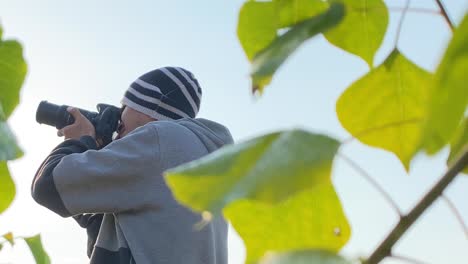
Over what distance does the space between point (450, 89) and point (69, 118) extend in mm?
1706

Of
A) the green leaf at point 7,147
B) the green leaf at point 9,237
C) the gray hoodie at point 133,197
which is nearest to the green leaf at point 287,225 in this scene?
Answer: the green leaf at point 7,147

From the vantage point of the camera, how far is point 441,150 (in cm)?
23

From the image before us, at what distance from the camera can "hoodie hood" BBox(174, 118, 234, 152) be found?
67.8 inches

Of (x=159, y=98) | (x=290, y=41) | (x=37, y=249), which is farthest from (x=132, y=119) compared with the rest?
(x=290, y=41)

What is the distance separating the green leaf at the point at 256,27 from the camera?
0.37 meters

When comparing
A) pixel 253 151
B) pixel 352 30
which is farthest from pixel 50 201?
pixel 253 151

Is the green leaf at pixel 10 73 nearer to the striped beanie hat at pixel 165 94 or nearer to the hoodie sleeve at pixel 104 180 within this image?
the hoodie sleeve at pixel 104 180

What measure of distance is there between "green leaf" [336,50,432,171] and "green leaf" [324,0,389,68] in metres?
0.02

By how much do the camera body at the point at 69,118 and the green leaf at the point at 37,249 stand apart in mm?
1047

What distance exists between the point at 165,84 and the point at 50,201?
494 mm

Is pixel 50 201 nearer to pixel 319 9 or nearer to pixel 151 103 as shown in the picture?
pixel 151 103

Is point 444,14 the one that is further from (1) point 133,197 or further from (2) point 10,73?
(1) point 133,197

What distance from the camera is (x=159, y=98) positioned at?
1.90 meters

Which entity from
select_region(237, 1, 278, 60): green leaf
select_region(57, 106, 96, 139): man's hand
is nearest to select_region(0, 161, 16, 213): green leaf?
select_region(237, 1, 278, 60): green leaf
